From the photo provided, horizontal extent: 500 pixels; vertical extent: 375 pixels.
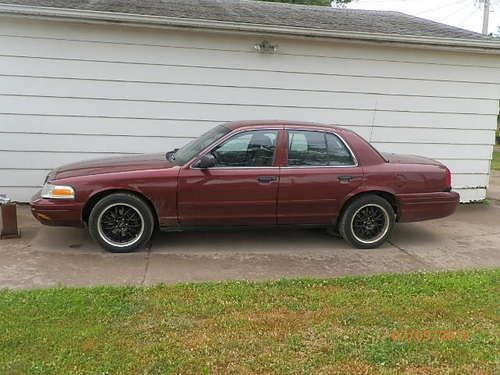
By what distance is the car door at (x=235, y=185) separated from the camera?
19.0 feet

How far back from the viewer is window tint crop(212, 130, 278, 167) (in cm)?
591

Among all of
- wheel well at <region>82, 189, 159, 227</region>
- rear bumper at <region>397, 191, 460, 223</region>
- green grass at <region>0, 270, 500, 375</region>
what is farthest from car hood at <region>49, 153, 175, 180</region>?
rear bumper at <region>397, 191, 460, 223</region>

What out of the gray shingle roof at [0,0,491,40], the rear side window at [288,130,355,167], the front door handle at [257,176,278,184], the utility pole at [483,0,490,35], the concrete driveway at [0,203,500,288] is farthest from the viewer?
the utility pole at [483,0,490,35]

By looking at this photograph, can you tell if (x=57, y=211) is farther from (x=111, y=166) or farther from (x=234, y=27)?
(x=234, y=27)

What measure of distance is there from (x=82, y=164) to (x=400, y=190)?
389 centimetres

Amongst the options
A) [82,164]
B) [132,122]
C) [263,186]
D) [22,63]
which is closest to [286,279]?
[263,186]

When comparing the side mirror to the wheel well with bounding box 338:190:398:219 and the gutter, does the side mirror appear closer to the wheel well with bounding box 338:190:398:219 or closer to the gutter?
the wheel well with bounding box 338:190:398:219

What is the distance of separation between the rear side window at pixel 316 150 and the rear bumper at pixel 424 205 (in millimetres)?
863

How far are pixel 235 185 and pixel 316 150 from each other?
1.09m

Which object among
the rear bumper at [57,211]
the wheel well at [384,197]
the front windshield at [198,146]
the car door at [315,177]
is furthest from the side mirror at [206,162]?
the wheel well at [384,197]

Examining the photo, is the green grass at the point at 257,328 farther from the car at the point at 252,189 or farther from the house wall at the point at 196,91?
the house wall at the point at 196,91

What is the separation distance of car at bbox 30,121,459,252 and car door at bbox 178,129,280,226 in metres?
0.01

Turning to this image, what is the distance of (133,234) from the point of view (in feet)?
19.2

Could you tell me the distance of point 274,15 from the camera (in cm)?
930
